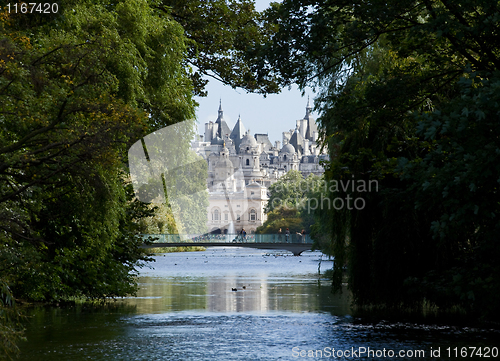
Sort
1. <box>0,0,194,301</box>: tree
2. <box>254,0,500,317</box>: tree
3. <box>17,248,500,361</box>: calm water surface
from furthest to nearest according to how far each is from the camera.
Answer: <box>17,248,500,361</box>: calm water surface < <box>0,0,194,301</box>: tree < <box>254,0,500,317</box>: tree

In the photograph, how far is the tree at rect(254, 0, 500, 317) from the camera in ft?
27.1

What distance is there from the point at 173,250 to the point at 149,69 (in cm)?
7085

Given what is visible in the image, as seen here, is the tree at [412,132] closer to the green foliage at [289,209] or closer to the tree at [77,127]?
the tree at [77,127]

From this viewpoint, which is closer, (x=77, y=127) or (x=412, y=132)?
(x=77, y=127)

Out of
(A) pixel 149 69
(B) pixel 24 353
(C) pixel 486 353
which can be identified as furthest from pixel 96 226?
(C) pixel 486 353

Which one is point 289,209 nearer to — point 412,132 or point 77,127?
point 412,132

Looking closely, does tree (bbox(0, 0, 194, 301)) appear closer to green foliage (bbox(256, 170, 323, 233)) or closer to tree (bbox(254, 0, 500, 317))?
tree (bbox(254, 0, 500, 317))

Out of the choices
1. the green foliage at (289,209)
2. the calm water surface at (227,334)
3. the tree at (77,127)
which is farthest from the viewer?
the green foliage at (289,209)

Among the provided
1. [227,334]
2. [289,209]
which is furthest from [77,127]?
[289,209]

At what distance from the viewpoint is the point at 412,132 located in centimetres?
1282

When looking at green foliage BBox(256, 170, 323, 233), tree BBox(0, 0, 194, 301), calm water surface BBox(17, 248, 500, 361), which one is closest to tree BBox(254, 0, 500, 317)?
calm water surface BBox(17, 248, 500, 361)

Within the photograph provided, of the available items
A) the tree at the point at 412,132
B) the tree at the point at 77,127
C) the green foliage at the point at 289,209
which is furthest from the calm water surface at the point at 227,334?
the green foliage at the point at 289,209

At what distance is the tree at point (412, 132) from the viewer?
8.27 metres

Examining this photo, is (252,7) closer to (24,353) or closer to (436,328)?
(436,328)
